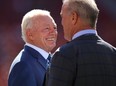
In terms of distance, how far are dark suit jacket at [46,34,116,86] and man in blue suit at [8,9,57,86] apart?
22.7 inches

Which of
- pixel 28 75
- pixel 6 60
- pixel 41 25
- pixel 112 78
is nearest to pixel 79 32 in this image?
pixel 112 78

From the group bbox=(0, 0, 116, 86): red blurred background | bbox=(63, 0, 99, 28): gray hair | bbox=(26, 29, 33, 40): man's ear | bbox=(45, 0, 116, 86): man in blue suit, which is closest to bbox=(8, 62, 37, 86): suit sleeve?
bbox=(26, 29, 33, 40): man's ear

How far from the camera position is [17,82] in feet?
8.50

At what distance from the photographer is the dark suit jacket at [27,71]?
2.59 m

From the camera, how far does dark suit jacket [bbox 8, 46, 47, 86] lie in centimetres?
259

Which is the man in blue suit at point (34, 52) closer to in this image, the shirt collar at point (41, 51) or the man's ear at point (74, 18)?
the shirt collar at point (41, 51)

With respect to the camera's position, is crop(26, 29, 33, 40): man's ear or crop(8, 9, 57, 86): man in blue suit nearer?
crop(8, 9, 57, 86): man in blue suit

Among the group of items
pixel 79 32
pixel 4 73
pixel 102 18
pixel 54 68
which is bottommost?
pixel 4 73

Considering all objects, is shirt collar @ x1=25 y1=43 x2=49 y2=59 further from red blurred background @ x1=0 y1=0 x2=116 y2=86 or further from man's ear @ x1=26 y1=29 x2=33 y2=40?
red blurred background @ x1=0 y1=0 x2=116 y2=86

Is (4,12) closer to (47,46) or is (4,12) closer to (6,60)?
(6,60)

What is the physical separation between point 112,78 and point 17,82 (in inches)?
31.5

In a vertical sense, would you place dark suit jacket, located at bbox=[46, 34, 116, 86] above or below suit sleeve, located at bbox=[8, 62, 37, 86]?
above

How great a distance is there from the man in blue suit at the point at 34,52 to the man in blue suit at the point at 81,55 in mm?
556

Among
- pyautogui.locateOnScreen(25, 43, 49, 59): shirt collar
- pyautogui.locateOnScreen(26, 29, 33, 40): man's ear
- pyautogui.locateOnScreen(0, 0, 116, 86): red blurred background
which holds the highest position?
pyautogui.locateOnScreen(26, 29, 33, 40): man's ear
